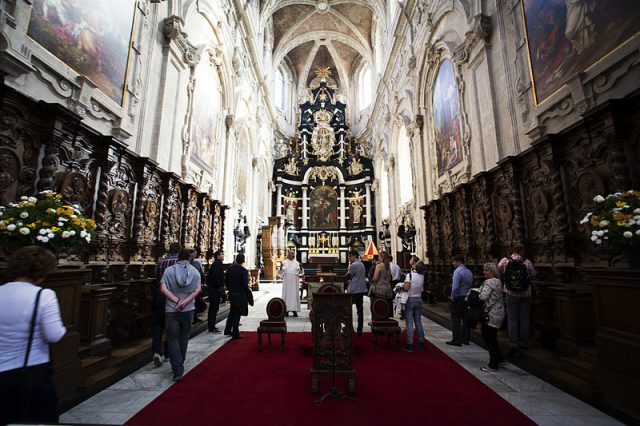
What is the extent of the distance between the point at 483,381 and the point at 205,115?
1048 centimetres

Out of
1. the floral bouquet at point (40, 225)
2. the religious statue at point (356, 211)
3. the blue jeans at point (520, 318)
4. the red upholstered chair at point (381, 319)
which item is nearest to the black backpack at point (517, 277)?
the blue jeans at point (520, 318)

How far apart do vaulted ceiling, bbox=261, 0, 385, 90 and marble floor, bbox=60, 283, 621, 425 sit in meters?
→ 23.5

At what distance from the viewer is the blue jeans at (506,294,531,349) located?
4488 mm

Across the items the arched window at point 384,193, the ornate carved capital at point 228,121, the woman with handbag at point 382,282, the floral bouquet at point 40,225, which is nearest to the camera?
the floral bouquet at point 40,225

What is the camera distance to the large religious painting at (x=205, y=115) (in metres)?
9.56

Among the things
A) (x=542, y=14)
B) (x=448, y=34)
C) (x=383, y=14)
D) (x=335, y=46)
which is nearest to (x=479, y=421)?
(x=542, y=14)

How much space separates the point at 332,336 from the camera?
11.8 ft

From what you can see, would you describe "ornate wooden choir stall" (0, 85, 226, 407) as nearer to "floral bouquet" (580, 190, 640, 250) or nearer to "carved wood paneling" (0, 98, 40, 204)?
"carved wood paneling" (0, 98, 40, 204)

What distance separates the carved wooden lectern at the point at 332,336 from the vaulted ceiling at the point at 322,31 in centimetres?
2338

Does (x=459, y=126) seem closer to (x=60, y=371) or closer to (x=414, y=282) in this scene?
(x=414, y=282)

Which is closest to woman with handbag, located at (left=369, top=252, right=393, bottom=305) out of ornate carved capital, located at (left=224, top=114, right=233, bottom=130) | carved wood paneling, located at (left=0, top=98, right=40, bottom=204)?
carved wood paneling, located at (left=0, top=98, right=40, bottom=204)

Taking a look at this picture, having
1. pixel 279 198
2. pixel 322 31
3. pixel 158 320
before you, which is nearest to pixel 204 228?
pixel 158 320

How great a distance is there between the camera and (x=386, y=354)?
4.95m

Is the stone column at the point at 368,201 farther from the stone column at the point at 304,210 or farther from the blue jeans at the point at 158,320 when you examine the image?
the blue jeans at the point at 158,320
